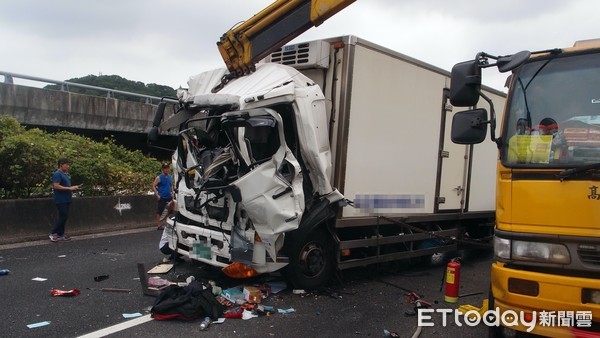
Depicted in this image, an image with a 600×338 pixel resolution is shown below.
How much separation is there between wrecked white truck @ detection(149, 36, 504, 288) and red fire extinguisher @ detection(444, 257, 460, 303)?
1.08 m

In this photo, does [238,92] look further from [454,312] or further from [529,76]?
[454,312]

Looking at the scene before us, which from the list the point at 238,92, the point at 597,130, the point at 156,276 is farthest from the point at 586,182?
the point at 156,276

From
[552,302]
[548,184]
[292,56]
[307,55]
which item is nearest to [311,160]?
[307,55]

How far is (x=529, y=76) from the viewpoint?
382 cm

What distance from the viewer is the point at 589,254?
10.7ft

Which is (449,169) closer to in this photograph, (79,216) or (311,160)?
(311,160)

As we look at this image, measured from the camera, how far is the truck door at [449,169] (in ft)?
24.4

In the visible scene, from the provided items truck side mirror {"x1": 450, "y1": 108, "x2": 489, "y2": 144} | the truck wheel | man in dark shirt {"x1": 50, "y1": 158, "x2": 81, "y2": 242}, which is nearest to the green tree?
man in dark shirt {"x1": 50, "y1": 158, "x2": 81, "y2": 242}

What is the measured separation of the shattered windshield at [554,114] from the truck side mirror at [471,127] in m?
0.19

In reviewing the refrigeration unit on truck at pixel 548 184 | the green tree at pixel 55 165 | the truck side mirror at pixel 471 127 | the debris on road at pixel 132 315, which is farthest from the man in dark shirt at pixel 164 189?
the refrigeration unit on truck at pixel 548 184

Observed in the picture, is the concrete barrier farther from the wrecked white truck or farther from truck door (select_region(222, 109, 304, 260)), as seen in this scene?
truck door (select_region(222, 109, 304, 260))

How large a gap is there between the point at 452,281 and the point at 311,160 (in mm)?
2351

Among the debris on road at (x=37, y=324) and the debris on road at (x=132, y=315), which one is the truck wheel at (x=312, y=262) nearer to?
the debris on road at (x=132, y=315)

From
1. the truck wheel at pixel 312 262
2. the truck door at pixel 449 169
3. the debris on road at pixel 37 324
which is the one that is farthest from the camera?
the truck door at pixel 449 169
